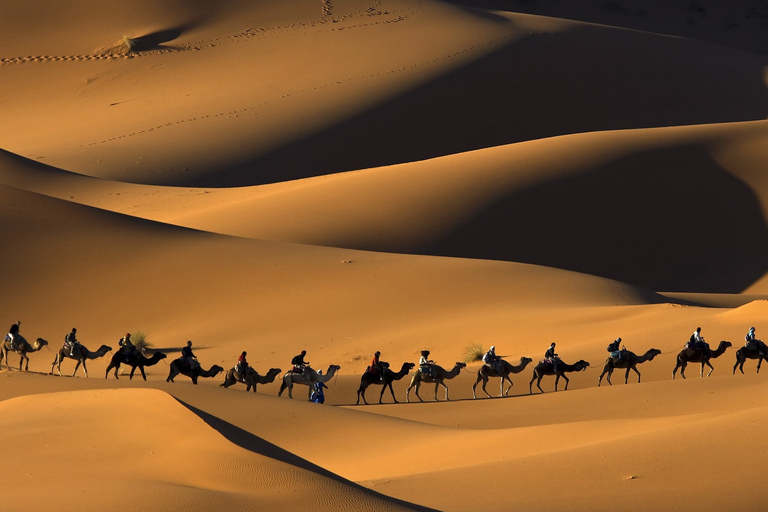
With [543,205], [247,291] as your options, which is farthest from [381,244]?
[247,291]

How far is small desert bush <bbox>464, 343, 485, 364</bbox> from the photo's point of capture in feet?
85.3

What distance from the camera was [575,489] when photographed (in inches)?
534

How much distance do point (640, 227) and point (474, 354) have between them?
19681 mm

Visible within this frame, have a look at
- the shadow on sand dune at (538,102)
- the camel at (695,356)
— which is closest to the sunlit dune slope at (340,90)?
the shadow on sand dune at (538,102)

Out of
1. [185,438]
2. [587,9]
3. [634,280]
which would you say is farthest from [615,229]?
[587,9]

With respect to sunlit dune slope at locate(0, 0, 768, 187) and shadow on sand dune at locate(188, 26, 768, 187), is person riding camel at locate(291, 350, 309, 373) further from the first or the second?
shadow on sand dune at locate(188, 26, 768, 187)

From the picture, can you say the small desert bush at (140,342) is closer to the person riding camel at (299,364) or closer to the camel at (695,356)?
the person riding camel at (299,364)

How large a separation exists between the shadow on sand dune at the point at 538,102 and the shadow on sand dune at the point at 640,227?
1255 cm

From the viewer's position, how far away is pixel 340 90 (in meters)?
59.2

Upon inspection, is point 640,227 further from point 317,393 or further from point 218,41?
point 218,41

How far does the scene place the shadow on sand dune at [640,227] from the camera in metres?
41.8

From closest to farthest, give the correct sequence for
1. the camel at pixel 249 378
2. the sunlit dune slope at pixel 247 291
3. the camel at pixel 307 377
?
1. the camel at pixel 307 377
2. the camel at pixel 249 378
3. the sunlit dune slope at pixel 247 291

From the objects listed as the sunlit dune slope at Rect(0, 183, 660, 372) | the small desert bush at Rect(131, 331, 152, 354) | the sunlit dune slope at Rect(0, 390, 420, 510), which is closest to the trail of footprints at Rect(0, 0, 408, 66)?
the sunlit dune slope at Rect(0, 183, 660, 372)

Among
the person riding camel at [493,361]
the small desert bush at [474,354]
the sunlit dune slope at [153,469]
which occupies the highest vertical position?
the small desert bush at [474,354]
